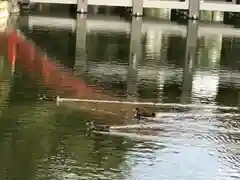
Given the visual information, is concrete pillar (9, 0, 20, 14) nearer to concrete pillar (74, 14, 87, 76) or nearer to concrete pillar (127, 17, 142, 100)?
concrete pillar (74, 14, 87, 76)

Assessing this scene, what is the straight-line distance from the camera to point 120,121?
906 centimetres

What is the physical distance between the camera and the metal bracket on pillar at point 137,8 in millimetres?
25938

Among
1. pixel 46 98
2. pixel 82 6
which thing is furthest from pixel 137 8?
pixel 46 98

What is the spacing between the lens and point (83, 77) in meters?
12.4

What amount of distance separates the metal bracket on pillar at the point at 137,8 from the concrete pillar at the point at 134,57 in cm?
181

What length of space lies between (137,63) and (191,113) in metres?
4.82

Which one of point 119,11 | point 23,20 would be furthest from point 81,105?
point 119,11

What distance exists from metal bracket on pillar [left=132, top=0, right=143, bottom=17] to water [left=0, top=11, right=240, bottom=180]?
1063 cm

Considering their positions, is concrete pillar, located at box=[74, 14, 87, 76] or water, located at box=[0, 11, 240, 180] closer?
water, located at box=[0, 11, 240, 180]

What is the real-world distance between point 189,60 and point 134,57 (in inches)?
50.0

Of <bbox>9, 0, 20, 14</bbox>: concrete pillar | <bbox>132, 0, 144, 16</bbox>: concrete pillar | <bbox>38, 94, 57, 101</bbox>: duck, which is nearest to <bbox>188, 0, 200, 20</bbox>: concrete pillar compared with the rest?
<bbox>132, 0, 144, 16</bbox>: concrete pillar

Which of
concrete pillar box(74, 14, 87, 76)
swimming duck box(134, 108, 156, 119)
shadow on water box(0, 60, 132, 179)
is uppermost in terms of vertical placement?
concrete pillar box(74, 14, 87, 76)

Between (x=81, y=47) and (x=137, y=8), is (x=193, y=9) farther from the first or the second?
(x=81, y=47)

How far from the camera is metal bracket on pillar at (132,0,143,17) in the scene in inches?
1021
